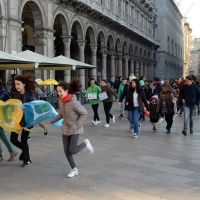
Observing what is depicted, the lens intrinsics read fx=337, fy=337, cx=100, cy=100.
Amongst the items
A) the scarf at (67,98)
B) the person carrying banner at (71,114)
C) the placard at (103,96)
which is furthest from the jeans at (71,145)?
the placard at (103,96)

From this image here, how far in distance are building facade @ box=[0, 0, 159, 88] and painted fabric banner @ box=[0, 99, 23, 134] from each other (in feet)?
37.2

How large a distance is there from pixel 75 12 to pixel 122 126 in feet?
50.5

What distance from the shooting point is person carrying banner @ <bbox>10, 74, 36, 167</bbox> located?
6.06 meters

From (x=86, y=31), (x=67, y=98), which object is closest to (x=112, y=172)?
(x=67, y=98)

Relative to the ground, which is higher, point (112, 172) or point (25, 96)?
point (25, 96)

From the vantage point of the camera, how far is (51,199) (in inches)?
179

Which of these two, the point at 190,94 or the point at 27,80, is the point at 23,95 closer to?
the point at 27,80

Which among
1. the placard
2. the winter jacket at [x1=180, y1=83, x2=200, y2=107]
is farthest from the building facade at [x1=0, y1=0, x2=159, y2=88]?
the winter jacket at [x1=180, y1=83, x2=200, y2=107]

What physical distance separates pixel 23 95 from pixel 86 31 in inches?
935

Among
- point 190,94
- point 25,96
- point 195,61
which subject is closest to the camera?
point 25,96

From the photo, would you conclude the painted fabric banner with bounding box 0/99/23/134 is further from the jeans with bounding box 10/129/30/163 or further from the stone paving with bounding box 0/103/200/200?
the stone paving with bounding box 0/103/200/200

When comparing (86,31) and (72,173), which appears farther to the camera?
(86,31)

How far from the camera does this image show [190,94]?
9.62 m

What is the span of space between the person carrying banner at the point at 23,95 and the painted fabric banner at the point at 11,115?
10 cm
